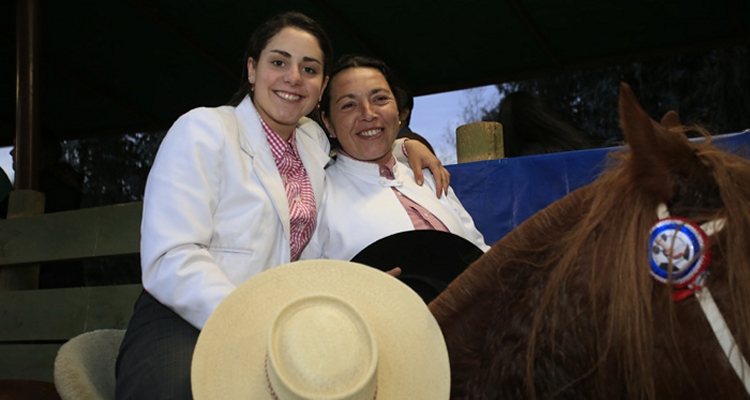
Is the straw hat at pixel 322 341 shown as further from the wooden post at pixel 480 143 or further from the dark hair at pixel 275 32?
the wooden post at pixel 480 143

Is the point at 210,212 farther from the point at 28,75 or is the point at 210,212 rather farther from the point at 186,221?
the point at 28,75

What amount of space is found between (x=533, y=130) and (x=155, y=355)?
6.87 ft

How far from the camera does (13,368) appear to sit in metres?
2.86

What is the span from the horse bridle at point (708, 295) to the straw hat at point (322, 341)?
0.36 metres

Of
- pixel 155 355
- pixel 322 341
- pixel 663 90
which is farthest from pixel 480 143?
pixel 663 90

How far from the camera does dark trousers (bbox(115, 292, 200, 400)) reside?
119cm

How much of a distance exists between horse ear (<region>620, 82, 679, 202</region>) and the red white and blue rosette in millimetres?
46

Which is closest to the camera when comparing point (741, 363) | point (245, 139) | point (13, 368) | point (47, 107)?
point (741, 363)

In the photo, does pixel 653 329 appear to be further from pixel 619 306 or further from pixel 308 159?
pixel 308 159

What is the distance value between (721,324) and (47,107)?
579 centimetres

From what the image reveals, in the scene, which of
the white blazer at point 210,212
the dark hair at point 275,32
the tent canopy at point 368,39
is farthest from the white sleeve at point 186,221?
the tent canopy at point 368,39

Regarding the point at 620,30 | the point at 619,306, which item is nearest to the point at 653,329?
the point at 619,306

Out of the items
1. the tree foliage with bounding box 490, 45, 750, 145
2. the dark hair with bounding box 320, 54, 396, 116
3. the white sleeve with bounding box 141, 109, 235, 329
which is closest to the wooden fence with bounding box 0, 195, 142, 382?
the dark hair with bounding box 320, 54, 396, 116

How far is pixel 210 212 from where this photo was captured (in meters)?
1.44
